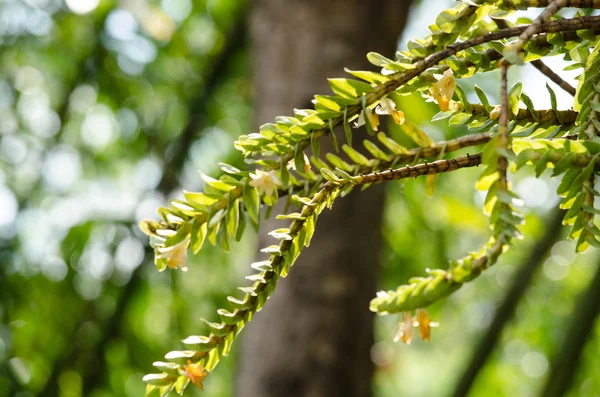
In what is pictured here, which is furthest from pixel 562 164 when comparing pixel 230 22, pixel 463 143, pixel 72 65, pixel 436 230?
pixel 72 65


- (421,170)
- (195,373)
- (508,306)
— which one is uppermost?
(508,306)

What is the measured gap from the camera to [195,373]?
0.24m

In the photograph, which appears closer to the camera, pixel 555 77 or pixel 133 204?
pixel 555 77

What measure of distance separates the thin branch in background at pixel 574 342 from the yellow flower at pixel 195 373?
1148 mm

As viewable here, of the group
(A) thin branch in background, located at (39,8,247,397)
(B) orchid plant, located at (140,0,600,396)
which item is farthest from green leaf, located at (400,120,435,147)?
(A) thin branch in background, located at (39,8,247,397)

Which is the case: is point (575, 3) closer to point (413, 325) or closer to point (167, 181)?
point (413, 325)

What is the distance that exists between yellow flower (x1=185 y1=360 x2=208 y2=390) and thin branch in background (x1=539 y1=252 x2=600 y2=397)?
115 cm

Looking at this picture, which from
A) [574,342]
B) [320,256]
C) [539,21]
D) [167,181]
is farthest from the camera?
[167,181]

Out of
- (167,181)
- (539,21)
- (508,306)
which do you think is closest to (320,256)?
(508,306)

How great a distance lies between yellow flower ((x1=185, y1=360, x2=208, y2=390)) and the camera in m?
0.24

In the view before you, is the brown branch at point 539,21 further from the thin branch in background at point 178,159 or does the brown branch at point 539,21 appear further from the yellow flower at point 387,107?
the thin branch in background at point 178,159

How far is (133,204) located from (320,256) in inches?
34.5

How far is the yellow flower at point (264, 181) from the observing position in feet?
0.78

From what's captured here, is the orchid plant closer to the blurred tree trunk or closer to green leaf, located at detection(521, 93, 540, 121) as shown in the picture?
green leaf, located at detection(521, 93, 540, 121)
